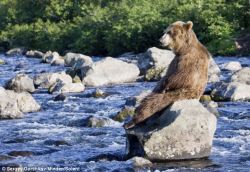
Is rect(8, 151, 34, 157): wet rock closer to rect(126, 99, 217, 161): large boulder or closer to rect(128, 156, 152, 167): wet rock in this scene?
rect(126, 99, 217, 161): large boulder

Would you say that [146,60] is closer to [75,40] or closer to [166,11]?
[166,11]

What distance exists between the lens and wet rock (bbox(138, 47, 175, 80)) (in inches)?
1141

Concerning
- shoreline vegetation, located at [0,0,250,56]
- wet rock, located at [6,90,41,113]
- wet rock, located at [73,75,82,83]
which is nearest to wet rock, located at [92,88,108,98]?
wet rock, located at [6,90,41,113]

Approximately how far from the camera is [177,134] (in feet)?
41.5

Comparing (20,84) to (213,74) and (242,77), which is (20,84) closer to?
(213,74)

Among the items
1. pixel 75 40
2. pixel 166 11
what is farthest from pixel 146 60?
pixel 75 40

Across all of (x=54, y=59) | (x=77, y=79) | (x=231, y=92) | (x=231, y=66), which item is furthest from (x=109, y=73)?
(x=54, y=59)

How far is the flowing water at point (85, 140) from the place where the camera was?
1261cm

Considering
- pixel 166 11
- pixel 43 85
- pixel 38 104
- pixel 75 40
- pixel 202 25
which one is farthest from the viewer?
pixel 75 40

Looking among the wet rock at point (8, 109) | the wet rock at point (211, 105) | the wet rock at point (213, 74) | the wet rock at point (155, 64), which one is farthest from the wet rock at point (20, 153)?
the wet rock at point (155, 64)

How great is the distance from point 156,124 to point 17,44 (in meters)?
56.5

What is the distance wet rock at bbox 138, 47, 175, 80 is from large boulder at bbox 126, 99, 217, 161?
51.2ft

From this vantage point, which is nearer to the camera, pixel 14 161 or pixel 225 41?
pixel 14 161

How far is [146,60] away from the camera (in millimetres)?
30438
